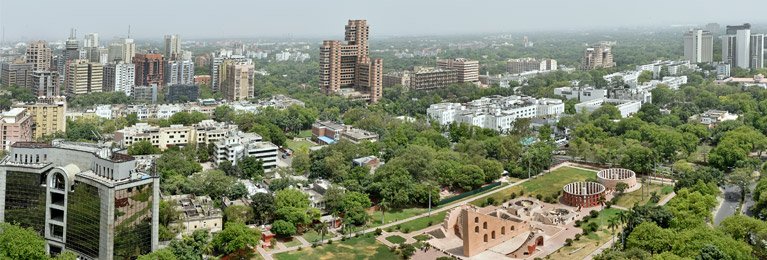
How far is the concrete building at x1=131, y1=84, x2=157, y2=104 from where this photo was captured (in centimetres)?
5462

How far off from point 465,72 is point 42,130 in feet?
130

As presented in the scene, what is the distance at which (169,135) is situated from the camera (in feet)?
114

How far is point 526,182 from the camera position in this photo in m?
30.3

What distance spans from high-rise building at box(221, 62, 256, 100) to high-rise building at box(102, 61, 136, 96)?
815cm

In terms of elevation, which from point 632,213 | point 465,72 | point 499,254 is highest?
point 465,72

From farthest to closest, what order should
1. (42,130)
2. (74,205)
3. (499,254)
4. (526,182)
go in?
1. (42,130)
2. (526,182)
3. (499,254)
4. (74,205)

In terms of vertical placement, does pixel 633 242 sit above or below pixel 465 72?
below

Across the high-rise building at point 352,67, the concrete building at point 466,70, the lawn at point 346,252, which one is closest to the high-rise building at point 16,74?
the high-rise building at point 352,67

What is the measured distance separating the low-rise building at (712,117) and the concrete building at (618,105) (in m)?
4.64

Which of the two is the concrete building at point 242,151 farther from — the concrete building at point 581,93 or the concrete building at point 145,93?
the concrete building at point 581,93

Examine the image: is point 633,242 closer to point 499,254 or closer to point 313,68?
point 499,254

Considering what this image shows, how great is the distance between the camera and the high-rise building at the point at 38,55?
59094mm

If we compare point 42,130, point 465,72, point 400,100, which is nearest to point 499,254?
point 42,130

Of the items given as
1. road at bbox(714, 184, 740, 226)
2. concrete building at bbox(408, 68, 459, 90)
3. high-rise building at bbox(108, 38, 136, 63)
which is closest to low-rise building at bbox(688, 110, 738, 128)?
road at bbox(714, 184, 740, 226)
